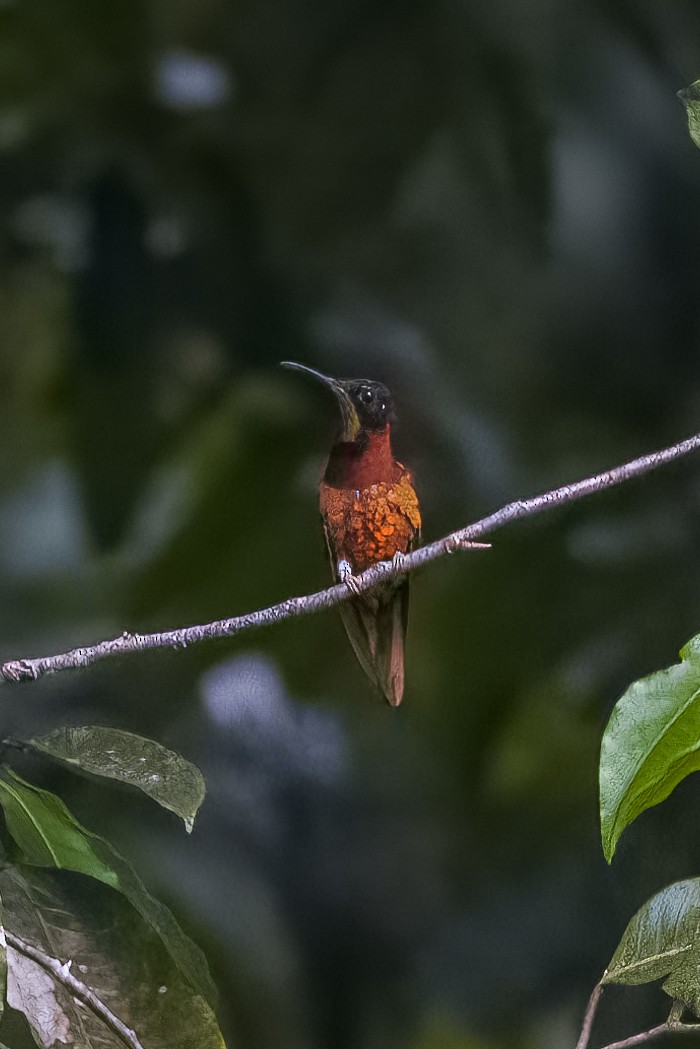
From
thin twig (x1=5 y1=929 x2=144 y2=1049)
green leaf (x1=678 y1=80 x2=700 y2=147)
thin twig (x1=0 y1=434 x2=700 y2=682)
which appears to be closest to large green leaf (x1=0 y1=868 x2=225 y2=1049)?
thin twig (x1=5 y1=929 x2=144 y2=1049)

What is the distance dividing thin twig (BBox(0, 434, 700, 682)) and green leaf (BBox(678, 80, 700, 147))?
0.18 m

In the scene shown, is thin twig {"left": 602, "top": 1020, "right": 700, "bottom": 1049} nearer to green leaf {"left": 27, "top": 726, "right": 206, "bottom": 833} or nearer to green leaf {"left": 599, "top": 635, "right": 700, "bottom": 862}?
green leaf {"left": 599, "top": 635, "right": 700, "bottom": 862}

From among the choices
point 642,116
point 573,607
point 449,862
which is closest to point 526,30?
point 642,116

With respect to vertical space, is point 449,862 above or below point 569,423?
below

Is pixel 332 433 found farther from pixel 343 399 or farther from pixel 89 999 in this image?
pixel 89 999

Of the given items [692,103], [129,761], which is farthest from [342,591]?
[692,103]

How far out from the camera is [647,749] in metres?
0.49

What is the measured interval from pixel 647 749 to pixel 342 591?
184 mm

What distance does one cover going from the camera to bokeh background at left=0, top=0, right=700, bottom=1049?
1.53ft

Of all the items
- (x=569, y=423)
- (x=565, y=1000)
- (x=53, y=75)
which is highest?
(x=53, y=75)

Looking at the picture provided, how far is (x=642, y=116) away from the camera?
20.7 inches

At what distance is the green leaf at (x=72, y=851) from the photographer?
1.50 ft

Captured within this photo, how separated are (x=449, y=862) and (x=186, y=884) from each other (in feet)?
0.46

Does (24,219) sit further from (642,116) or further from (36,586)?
(642,116)
